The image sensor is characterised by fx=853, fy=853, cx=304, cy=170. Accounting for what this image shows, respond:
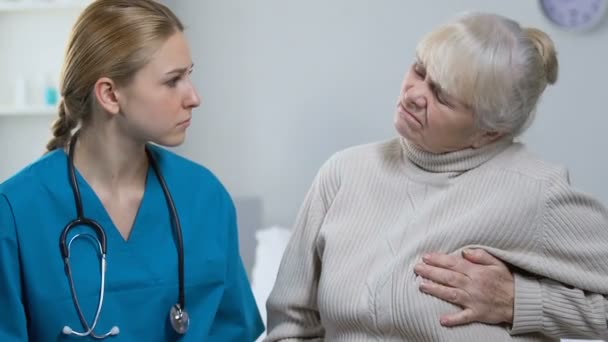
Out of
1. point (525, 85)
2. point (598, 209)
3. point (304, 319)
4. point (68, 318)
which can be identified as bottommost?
point (304, 319)

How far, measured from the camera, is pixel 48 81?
2.86m

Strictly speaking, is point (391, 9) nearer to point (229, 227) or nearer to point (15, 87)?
point (229, 227)

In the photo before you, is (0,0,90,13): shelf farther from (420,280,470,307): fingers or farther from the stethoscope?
(420,280,470,307): fingers

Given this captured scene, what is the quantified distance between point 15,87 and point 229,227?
1574 mm

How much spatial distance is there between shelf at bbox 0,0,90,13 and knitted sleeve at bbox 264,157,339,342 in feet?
4.62

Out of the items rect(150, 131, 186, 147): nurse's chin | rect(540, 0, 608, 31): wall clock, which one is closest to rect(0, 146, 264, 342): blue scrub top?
rect(150, 131, 186, 147): nurse's chin

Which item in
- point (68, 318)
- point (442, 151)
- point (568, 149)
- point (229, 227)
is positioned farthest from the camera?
point (568, 149)

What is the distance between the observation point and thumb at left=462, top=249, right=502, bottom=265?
1.45 metres

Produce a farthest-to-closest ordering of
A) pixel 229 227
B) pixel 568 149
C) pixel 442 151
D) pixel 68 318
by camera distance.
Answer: pixel 568 149, pixel 229 227, pixel 442 151, pixel 68 318

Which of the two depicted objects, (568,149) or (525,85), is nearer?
(525,85)

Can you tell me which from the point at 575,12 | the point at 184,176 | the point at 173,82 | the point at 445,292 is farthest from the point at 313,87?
the point at 445,292

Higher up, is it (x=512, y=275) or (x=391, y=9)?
(x=391, y=9)

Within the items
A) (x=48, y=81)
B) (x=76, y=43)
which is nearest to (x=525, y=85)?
(x=76, y=43)

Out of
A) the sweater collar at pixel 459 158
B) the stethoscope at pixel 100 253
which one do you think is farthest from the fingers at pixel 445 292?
the stethoscope at pixel 100 253
